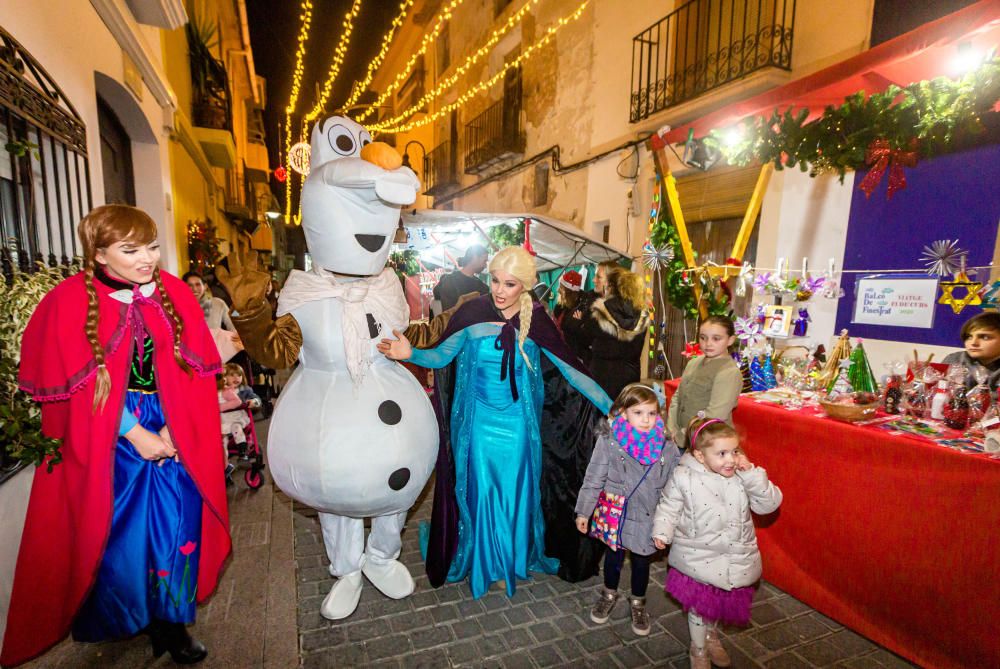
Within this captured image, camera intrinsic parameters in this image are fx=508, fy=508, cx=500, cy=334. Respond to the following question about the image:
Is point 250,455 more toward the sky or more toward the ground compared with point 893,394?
more toward the ground

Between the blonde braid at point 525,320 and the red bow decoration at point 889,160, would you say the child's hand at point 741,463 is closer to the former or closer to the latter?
the blonde braid at point 525,320

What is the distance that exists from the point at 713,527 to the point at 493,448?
121 centimetres

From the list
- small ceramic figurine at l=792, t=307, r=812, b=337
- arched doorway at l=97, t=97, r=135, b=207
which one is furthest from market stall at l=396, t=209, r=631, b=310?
small ceramic figurine at l=792, t=307, r=812, b=337

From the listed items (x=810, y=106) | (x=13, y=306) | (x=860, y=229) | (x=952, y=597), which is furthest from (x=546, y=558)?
(x=860, y=229)

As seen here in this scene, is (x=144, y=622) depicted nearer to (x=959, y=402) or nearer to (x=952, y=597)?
(x=952, y=597)

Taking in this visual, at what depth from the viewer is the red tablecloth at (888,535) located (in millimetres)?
2268

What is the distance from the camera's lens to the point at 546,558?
329cm

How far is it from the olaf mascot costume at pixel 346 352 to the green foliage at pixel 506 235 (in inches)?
178

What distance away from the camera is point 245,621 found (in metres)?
2.77

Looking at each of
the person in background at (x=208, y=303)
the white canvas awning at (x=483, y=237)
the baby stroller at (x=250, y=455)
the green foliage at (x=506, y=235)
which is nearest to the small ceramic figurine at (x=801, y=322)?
the white canvas awning at (x=483, y=237)

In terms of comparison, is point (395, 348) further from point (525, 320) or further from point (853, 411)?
point (853, 411)

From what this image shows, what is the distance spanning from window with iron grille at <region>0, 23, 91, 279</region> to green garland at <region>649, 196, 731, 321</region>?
456 cm

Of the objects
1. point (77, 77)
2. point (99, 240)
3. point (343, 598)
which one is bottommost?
point (343, 598)

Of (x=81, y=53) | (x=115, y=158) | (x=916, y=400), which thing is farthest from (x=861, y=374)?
(x=115, y=158)
